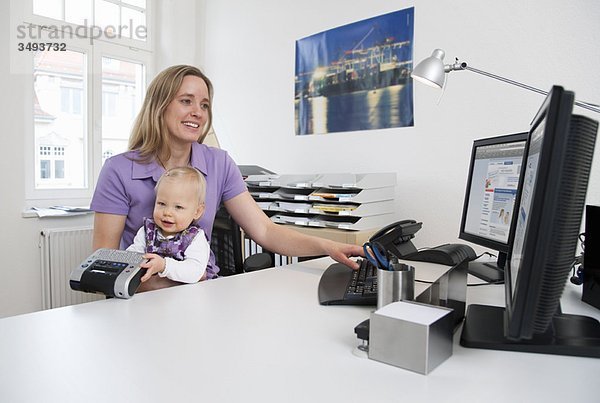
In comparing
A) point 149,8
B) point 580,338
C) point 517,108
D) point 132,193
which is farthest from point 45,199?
point 580,338

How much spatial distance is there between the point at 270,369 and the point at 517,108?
1.66 metres

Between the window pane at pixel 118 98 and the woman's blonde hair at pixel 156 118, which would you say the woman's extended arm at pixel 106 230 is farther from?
the window pane at pixel 118 98

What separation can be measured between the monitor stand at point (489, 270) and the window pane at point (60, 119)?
8.89ft

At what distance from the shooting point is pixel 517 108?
1886 mm

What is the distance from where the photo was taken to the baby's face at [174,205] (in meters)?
1.34

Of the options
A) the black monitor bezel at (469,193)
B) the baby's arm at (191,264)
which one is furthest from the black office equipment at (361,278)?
the baby's arm at (191,264)

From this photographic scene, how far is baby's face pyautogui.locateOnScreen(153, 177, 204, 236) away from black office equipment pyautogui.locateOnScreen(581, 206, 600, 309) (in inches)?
41.4

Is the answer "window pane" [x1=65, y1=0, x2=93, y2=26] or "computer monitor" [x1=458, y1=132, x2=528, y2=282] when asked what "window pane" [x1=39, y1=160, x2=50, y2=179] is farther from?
"computer monitor" [x1=458, y1=132, x2=528, y2=282]

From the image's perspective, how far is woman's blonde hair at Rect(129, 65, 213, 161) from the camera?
154cm

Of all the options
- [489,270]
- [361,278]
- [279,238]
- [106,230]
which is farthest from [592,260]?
[106,230]

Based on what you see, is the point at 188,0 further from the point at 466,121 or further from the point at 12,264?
the point at 466,121

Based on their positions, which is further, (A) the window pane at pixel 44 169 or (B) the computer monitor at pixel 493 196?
(A) the window pane at pixel 44 169

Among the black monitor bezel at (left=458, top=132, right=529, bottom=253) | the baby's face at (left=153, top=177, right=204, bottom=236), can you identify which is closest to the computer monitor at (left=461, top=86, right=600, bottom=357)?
the black monitor bezel at (left=458, top=132, right=529, bottom=253)

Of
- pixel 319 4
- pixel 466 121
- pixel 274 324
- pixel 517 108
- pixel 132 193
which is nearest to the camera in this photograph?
pixel 274 324
